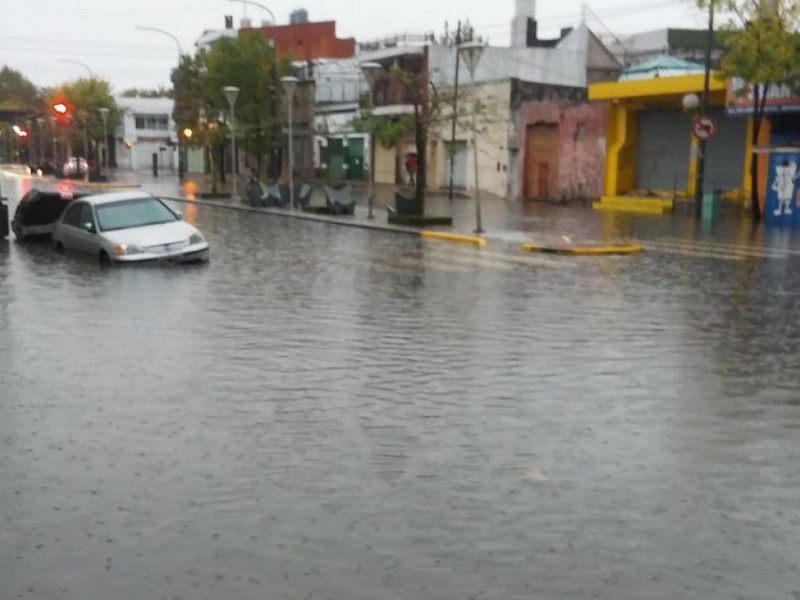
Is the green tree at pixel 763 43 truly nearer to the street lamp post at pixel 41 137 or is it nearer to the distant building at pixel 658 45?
the distant building at pixel 658 45

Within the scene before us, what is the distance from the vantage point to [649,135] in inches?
1775

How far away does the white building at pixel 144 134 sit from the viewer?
111000 millimetres

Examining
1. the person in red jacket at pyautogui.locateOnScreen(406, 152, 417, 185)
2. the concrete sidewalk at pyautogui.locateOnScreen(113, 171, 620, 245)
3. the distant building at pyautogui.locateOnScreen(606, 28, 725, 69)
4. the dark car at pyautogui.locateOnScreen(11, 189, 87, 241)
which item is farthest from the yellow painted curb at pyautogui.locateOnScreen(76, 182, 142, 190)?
the dark car at pyautogui.locateOnScreen(11, 189, 87, 241)

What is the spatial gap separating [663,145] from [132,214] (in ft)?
92.5

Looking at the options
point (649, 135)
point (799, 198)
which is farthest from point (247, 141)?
point (799, 198)

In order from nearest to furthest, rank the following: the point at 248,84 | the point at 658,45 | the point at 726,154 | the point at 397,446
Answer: the point at 397,446 → the point at 726,154 → the point at 248,84 → the point at 658,45

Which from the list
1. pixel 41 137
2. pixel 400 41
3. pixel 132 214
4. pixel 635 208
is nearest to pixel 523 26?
pixel 400 41

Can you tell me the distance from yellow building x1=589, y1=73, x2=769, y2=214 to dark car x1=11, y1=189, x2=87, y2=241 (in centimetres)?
2192

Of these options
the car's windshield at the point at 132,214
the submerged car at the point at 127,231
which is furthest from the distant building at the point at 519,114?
the submerged car at the point at 127,231

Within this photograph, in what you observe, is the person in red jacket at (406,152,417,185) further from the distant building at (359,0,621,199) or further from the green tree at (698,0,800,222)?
the green tree at (698,0,800,222)

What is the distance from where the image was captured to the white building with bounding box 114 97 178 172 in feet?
364

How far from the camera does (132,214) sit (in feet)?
70.1

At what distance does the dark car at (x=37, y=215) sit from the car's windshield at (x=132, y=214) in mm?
4843

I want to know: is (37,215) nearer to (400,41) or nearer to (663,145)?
(663,145)
